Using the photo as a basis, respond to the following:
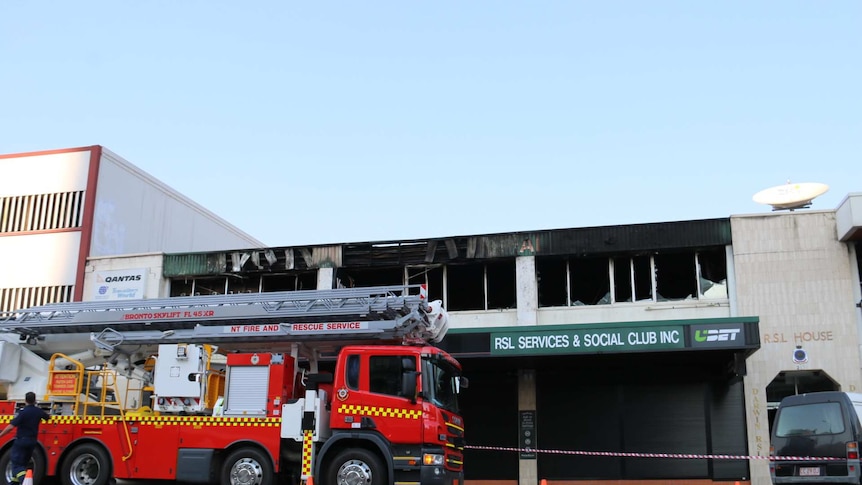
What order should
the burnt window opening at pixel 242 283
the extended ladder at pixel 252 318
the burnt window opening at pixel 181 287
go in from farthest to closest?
the burnt window opening at pixel 181 287
the burnt window opening at pixel 242 283
the extended ladder at pixel 252 318

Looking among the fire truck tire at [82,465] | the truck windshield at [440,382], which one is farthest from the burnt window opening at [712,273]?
the fire truck tire at [82,465]

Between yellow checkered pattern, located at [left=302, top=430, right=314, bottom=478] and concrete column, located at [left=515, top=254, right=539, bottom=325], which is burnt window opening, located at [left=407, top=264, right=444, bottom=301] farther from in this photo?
yellow checkered pattern, located at [left=302, top=430, right=314, bottom=478]

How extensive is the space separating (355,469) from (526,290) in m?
10.9

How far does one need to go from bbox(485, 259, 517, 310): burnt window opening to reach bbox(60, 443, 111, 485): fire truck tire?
11951mm

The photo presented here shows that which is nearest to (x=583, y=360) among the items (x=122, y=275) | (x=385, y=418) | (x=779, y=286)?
(x=779, y=286)

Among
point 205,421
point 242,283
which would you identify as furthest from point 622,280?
point 205,421

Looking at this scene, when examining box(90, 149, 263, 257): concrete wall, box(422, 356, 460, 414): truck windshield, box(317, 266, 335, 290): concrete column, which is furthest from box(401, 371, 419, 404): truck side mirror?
box(90, 149, 263, 257): concrete wall

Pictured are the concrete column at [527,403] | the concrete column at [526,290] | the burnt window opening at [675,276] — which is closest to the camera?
the concrete column at [527,403]

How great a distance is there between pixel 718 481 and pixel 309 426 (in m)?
11.9

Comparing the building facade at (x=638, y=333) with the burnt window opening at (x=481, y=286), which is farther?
the burnt window opening at (x=481, y=286)

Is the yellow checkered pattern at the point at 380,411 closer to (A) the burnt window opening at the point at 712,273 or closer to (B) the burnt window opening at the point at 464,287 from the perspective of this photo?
(B) the burnt window opening at the point at 464,287

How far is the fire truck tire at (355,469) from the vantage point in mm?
13336

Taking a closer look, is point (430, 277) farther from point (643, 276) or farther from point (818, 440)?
point (818, 440)

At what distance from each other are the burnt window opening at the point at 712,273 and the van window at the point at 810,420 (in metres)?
6.55
